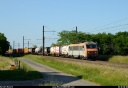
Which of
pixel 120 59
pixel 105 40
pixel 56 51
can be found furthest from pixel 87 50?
pixel 105 40

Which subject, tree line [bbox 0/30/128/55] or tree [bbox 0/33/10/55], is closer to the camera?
tree line [bbox 0/30/128/55]

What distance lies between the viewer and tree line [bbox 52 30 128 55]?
8868cm

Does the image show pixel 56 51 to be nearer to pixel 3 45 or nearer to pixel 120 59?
pixel 3 45

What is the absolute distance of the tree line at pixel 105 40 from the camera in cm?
8868

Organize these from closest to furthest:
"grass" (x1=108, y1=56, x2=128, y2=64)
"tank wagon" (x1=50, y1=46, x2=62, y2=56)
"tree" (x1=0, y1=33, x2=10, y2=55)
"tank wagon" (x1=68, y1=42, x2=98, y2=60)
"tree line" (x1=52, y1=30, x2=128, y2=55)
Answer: "grass" (x1=108, y1=56, x2=128, y2=64), "tank wagon" (x1=68, y1=42, x2=98, y2=60), "tree line" (x1=52, y1=30, x2=128, y2=55), "tank wagon" (x1=50, y1=46, x2=62, y2=56), "tree" (x1=0, y1=33, x2=10, y2=55)

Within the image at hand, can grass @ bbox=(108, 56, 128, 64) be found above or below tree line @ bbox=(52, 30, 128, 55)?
below

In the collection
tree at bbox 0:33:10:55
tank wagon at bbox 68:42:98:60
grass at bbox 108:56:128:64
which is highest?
tree at bbox 0:33:10:55

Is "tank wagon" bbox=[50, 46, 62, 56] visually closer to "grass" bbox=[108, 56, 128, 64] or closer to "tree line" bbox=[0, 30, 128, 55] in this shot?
"tree line" bbox=[0, 30, 128, 55]

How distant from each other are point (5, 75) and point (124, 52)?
6721 cm

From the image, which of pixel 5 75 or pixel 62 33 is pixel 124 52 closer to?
pixel 62 33

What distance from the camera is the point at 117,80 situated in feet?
72.6

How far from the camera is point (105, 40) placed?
11931cm

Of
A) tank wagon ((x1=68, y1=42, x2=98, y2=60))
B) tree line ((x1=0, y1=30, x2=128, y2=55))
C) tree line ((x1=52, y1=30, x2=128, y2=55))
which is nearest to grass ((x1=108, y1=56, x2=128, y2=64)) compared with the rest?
tank wagon ((x1=68, y1=42, x2=98, y2=60))

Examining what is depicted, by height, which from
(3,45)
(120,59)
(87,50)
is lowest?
(120,59)
